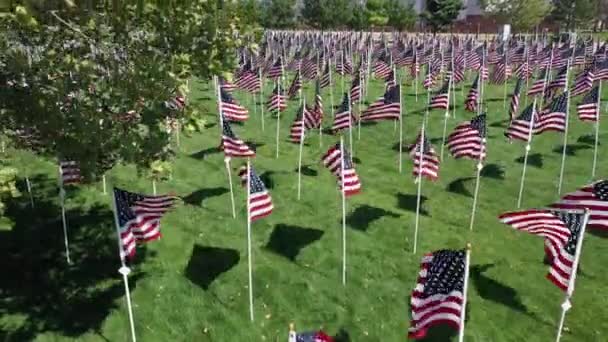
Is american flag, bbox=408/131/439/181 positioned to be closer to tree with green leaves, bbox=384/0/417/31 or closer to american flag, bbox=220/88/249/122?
american flag, bbox=220/88/249/122

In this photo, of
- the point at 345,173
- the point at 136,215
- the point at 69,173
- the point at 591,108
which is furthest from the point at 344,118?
the point at 136,215

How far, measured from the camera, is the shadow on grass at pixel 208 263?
14.6 m

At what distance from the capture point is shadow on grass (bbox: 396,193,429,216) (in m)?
19.0

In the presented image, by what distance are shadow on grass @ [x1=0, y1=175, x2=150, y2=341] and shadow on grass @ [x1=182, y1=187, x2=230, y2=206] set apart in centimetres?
274

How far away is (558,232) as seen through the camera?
1035cm

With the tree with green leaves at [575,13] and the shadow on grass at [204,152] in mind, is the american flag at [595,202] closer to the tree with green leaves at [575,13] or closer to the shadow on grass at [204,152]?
the shadow on grass at [204,152]

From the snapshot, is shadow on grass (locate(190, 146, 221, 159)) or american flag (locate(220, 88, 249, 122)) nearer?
american flag (locate(220, 88, 249, 122))

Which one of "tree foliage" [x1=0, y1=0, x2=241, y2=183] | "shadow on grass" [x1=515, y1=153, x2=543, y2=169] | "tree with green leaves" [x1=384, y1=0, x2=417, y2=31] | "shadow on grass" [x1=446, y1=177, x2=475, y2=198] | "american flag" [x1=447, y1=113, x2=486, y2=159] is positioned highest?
"tree with green leaves" [x1=384, y1=0, x2=417, y2=31]

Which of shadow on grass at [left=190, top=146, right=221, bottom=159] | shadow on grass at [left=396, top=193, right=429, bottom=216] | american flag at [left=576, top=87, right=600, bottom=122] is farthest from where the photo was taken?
shadow on grass at [left=190, top=146, right=221, bottom=159]

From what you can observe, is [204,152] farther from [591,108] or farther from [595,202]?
[595,202]

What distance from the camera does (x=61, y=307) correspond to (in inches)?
526

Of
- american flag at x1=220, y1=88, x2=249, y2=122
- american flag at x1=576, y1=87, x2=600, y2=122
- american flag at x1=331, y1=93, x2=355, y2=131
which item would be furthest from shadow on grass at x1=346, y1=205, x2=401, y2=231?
american flag at x1=576, y1=87, x2=600, y2=122

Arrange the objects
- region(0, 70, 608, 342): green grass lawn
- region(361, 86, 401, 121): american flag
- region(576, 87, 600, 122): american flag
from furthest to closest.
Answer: region(361, 86, 401, 121): american flag → region(576, 87, 600, 122): american flag → region(0, 70, 608, 342): green grass lawn

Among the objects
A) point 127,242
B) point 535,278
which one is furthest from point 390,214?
point 127,242
